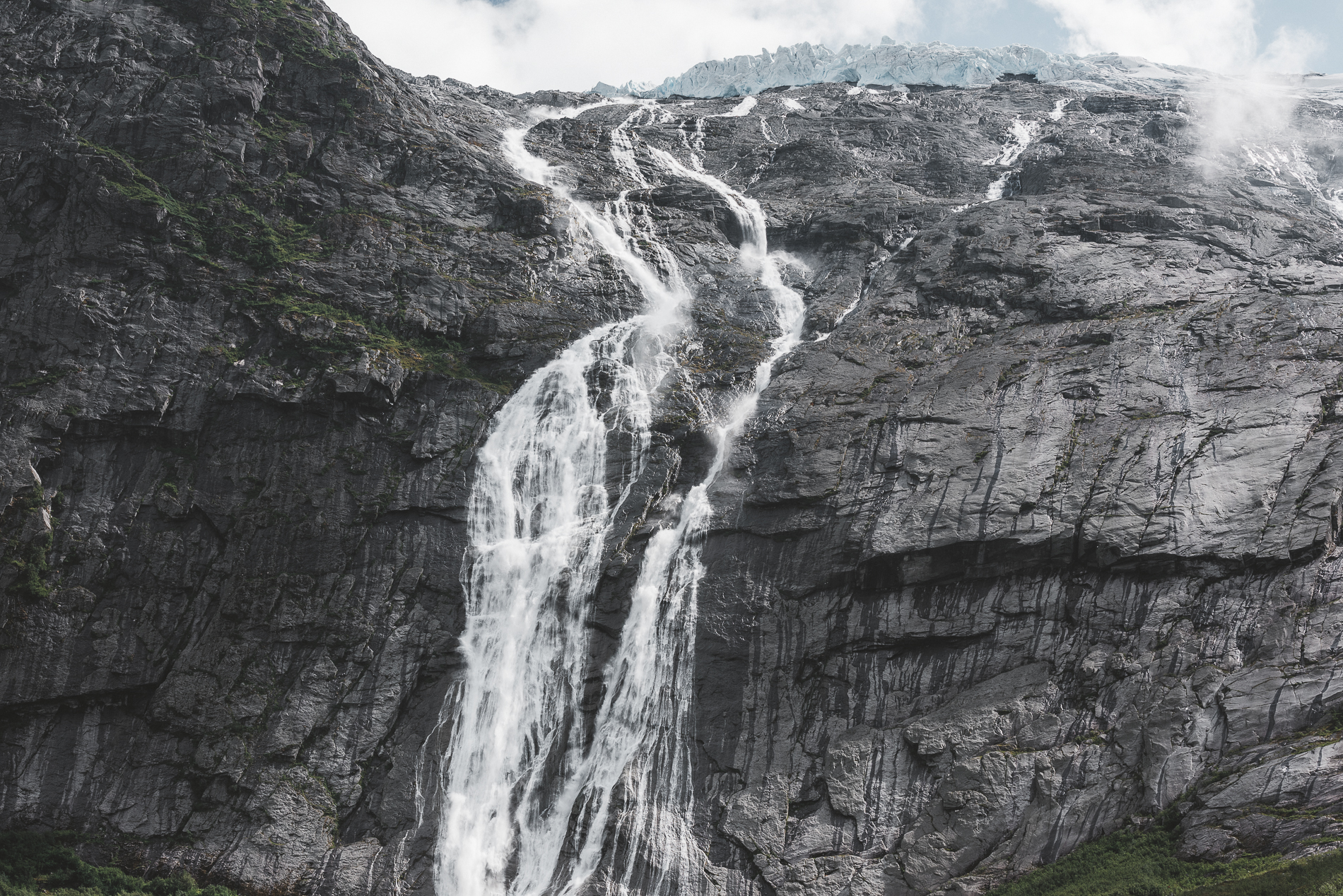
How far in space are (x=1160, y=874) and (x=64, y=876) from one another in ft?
97.4

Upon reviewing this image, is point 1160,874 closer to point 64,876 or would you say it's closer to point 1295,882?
point 1295,882

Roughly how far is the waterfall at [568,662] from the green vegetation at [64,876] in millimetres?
7476

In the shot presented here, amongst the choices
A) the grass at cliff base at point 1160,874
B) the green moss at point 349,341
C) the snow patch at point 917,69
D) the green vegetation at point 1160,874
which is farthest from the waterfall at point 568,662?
the snow patch at point 917,69

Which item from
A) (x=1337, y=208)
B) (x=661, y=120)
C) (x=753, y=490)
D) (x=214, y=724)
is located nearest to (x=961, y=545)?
(x=753, y=490)

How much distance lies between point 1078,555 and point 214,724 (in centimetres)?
2782

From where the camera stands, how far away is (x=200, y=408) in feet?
116

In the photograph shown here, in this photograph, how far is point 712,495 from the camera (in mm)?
33812

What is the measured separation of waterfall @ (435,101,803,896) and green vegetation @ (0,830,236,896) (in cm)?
748

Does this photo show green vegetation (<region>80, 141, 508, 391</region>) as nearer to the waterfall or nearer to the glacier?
the waterfall

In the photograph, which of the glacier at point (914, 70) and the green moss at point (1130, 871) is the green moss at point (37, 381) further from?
the glacier at point (914, 70)

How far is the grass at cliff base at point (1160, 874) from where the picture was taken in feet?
64.1

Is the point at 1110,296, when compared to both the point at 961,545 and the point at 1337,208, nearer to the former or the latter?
the point at 961,545

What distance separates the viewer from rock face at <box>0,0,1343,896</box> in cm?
2605

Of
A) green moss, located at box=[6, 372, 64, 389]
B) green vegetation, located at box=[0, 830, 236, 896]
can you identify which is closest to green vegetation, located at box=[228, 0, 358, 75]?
green moss, located at box=[6, 372, 64, 389]
